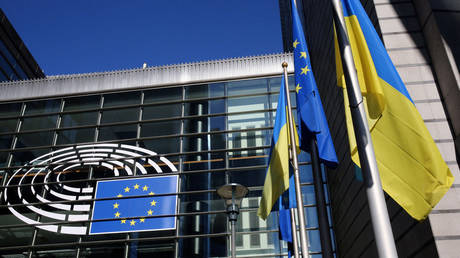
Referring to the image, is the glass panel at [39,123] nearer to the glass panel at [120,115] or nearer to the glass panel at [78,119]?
the glass panel at [78,119]

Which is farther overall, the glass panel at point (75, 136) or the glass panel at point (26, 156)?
the glass panel at point (75, 136)

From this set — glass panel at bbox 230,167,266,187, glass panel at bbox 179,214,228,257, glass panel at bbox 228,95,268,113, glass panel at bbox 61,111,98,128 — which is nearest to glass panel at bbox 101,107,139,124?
glass panel at bbox 61,111,98,128

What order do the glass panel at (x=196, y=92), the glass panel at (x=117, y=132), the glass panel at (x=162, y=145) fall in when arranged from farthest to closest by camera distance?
the glass panel at (x=196, y=92) → the glass panel at (x=117, y=132) → the glass panel at (x=162, y=145)

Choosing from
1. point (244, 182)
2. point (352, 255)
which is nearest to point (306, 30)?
point (244, 182)

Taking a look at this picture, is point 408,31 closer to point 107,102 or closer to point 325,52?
point 325,52

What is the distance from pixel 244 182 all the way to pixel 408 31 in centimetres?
939

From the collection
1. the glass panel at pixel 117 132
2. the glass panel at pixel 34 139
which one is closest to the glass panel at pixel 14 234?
the glass panel at pixel 34 139

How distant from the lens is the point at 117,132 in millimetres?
20812

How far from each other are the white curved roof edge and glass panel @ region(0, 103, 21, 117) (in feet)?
1.05

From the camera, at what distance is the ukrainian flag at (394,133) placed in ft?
21.6

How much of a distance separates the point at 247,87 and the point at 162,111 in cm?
423

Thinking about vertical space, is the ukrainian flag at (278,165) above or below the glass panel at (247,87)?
below

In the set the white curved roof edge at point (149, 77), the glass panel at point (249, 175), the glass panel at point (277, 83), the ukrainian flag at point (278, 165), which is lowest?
the ukrainian flag at point (278, 165)

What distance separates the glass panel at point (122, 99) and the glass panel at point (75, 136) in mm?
1675
